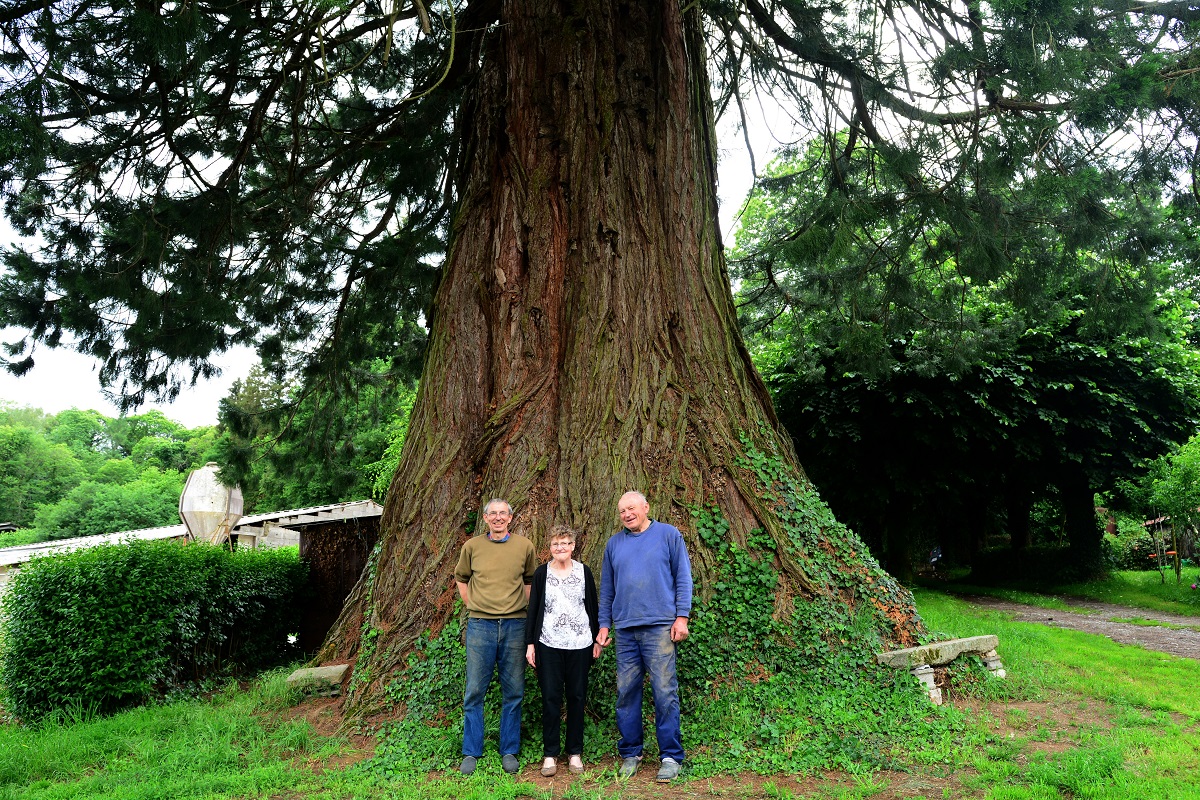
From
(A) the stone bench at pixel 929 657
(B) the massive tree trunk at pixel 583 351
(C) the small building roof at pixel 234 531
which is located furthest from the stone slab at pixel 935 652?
(C) the small building roof at pixel 234 531

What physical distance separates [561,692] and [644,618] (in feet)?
2.29

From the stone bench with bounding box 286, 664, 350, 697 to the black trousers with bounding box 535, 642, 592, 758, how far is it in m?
2.04

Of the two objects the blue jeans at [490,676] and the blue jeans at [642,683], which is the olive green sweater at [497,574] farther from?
the blue jeans at [642,683]

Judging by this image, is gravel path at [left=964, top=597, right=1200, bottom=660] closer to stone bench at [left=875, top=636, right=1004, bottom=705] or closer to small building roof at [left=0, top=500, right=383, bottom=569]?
stone bench at [left=875, top=636, right=1004, bottom=705]

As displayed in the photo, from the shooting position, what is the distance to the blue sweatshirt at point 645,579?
4918 mm

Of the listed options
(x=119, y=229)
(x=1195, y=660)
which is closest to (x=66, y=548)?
(x=119, y=229)

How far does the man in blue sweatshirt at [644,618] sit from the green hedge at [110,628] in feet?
15.5

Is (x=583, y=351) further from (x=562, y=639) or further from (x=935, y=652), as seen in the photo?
(x=935, y=652)

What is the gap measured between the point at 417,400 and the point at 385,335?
5199 millimetres

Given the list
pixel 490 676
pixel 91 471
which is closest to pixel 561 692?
pixel 490 676

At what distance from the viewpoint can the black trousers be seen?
4.88 m

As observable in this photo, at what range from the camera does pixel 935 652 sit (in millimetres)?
5785

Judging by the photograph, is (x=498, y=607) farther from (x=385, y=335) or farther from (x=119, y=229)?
(x=385, y=335)

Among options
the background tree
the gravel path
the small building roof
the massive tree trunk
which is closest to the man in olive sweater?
the massive tree trunk
